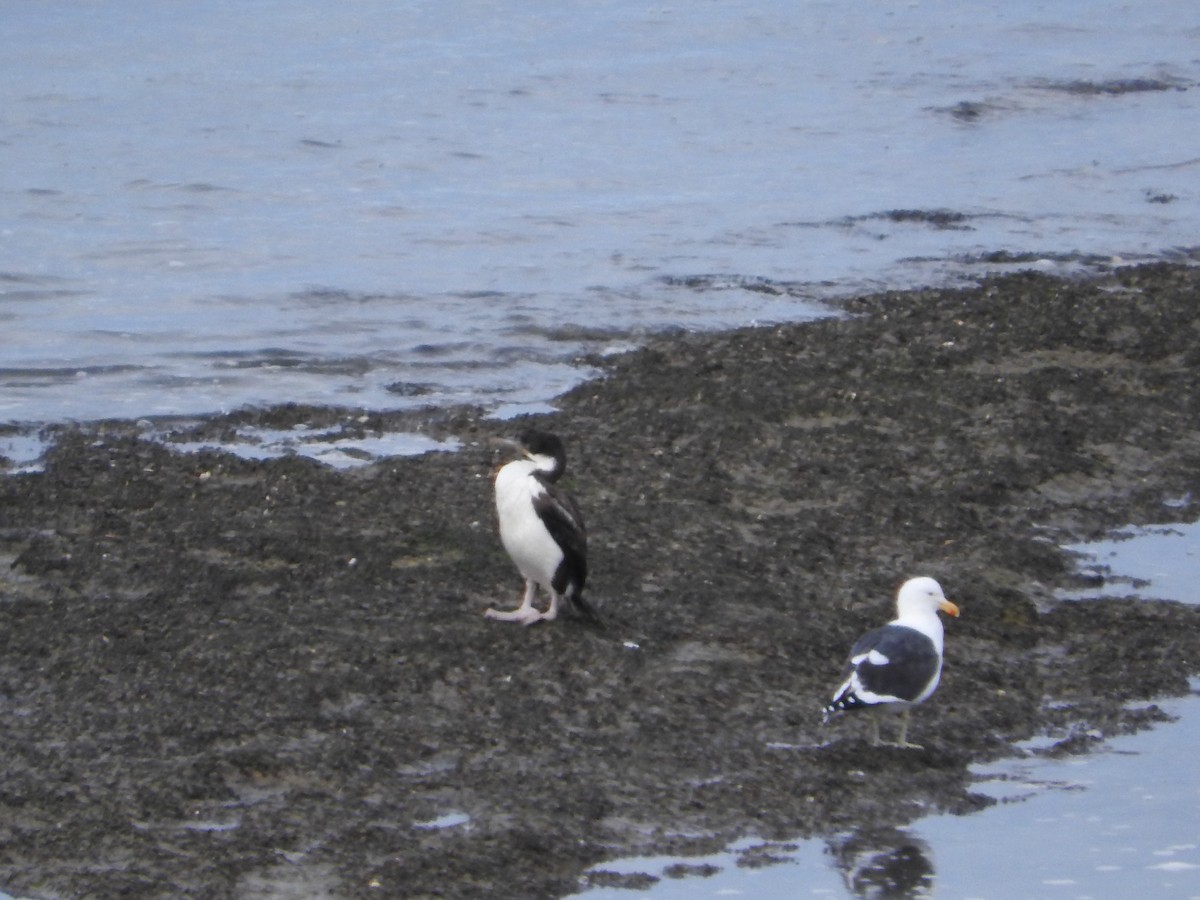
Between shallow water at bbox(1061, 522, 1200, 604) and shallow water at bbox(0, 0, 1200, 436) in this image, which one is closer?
shallow water at bbox(1061, 522, 1200, 604)

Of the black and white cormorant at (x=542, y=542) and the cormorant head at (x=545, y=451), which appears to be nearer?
the black and white cormorant at (x=542, y=542)

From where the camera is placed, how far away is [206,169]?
20.6m

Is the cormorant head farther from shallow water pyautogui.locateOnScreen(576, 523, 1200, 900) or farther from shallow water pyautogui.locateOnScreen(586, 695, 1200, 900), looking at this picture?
shallow water pyautogui.locateOnScreen(586, 695, 1200, 900)

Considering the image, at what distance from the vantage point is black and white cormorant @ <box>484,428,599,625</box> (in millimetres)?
7547

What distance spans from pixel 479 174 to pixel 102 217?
13.3 ft

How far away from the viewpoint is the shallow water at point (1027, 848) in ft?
19.0

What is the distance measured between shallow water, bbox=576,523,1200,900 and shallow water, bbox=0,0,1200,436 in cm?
491

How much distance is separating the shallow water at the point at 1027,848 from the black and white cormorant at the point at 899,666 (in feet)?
1.03

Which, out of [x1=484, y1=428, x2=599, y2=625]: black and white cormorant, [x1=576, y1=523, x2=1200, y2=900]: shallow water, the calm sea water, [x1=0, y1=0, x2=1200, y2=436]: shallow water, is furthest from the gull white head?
[x1=0, y1=0, x2=1200, y2=436]: shallow water

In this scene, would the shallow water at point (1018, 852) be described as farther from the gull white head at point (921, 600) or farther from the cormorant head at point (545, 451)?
the cormorant head at point (545, 451)

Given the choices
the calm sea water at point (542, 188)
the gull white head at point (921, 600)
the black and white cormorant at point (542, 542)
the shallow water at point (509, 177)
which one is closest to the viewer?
the gull white head at point (921, 600)

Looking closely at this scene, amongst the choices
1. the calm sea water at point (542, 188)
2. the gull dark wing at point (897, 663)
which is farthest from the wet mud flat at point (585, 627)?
the calm sea water at point (542, 188)

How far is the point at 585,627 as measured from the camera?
7.54 m

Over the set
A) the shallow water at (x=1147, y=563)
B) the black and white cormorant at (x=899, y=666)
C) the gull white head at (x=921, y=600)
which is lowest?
the shallow water at (x=1147, y=563)
